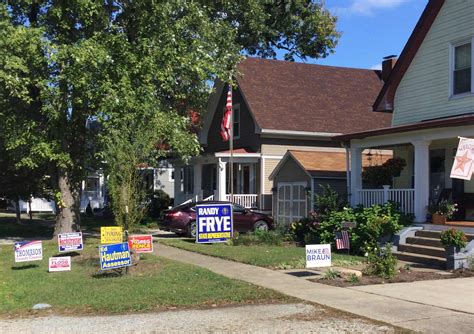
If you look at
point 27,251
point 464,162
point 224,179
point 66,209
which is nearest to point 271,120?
point 224,179

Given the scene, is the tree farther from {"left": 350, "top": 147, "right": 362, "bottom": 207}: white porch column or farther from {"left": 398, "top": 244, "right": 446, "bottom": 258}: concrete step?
{"left": 398, "top": 244, "right": 446, "bottom": 258}: concrete step

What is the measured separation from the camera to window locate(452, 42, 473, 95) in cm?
1609

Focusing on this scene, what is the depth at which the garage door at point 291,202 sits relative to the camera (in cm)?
2112

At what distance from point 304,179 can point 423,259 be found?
750 cm

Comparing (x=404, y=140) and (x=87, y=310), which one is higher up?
(x=404, y=140)

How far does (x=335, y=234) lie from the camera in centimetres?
1600

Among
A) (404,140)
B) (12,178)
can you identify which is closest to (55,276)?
(404,140)

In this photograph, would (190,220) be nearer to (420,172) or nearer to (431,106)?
(420,172)

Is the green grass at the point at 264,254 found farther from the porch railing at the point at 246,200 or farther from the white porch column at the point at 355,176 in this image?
the porch railing at the point at 246,200

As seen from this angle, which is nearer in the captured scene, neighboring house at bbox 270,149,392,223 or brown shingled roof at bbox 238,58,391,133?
neighboring house at bbox 270,149,392,223

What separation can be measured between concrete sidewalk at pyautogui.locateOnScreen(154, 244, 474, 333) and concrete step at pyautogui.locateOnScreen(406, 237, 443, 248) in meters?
2.77

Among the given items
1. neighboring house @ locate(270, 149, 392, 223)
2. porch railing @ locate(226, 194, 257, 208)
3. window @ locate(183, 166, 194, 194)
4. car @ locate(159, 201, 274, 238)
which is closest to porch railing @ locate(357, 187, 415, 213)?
neighboring house @ locate(270, 149, 392, 223)

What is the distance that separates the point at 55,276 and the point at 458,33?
12.9 metres

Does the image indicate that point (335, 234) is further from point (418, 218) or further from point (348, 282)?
point (348, 282)
